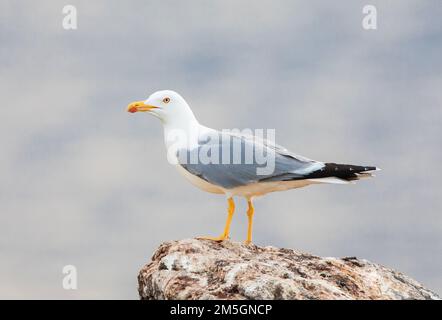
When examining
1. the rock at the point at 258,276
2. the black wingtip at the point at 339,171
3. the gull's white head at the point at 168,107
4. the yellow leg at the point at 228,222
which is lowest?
the rock at the point at 258,276

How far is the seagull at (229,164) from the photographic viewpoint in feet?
32.4

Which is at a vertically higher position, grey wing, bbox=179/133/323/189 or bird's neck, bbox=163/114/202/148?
bird's neck, bbox=163/114/202/148

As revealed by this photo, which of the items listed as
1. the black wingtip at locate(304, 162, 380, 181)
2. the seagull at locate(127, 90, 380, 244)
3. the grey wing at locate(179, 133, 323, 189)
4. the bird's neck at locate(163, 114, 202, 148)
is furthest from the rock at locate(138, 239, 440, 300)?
the bird's neck at locate(163, 114, 202, 148)

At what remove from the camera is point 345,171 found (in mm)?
9805

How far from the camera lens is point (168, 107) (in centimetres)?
1070

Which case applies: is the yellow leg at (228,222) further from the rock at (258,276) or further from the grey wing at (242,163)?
the grey wing at (242,163)

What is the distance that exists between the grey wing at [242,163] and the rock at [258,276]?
2.78 feet

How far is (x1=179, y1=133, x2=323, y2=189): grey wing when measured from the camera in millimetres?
9891

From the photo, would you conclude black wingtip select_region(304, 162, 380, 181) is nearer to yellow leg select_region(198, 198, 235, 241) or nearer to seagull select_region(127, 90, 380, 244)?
seagull select_region(127, 90, 380, 244)

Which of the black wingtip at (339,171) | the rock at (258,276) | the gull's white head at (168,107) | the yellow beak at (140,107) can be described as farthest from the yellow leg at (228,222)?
the yellow beak at (140,107)

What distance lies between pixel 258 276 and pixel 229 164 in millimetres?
2052

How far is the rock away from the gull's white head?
1.87 meters
